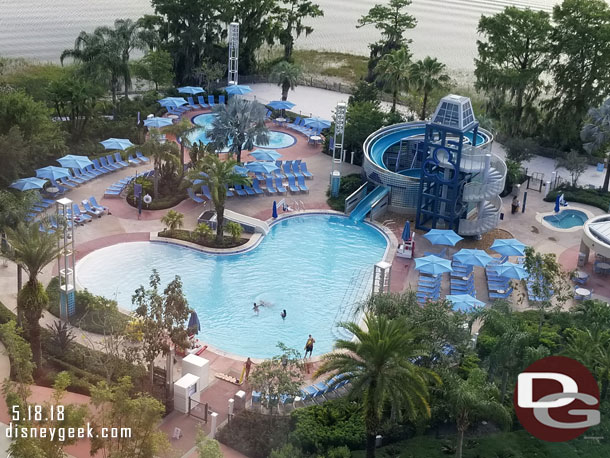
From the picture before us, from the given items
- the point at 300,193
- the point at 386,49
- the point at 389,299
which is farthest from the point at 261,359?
the point at 386,49

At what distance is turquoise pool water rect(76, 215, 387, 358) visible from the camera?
33.0m

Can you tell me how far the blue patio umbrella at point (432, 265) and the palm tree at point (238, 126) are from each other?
46.3ft

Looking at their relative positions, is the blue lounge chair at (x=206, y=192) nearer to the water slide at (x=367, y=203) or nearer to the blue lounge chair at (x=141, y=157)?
the blue lounge chair at (x=141, y=157)

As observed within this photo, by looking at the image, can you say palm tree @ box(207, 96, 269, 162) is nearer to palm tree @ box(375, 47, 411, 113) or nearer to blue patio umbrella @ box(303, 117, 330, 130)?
blue patio umbrella @ box(303, 117, 330, 130)

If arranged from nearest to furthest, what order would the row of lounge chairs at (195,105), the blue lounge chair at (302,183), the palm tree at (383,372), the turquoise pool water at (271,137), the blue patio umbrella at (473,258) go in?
the palm tree at (383,372) < the blue patio umbrella at (473,258) < the blue lounge chair at (302,183) < the turquoise pool water at (271,137) < the row of lounge chairs at (195,105)

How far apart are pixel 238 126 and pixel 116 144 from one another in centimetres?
745

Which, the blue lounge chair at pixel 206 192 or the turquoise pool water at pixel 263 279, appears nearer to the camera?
the turquoise pool water at pixel 263 279

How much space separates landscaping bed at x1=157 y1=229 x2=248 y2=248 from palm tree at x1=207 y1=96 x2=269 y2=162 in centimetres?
722

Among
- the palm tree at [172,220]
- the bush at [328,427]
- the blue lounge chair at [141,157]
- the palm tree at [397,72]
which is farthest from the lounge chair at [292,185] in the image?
the bush at [328,427]

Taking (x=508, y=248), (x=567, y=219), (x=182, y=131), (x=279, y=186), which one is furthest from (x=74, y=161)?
(x=567, y=219)

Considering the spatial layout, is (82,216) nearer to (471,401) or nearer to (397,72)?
(397,72)

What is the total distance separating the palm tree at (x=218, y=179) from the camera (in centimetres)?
3944

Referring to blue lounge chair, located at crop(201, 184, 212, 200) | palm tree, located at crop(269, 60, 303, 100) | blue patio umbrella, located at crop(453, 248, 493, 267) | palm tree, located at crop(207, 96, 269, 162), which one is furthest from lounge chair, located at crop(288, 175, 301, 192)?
palm tree, located at crop(269, 60, 303, 100)

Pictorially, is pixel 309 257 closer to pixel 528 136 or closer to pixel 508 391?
pixel 508 391
